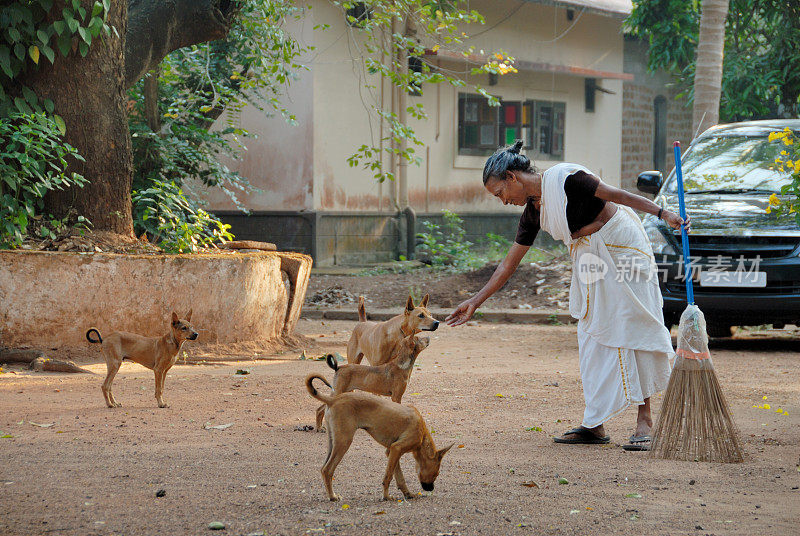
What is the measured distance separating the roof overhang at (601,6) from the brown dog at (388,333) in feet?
46.9

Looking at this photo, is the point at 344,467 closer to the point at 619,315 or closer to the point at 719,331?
the point at 619,315

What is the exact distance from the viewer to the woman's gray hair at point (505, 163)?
16.8ft

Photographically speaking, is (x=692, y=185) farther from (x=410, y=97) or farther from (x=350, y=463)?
(x=410, y=97)

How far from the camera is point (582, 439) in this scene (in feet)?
17.2

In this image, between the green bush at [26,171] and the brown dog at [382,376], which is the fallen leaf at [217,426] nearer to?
the brown dog at [382,376]

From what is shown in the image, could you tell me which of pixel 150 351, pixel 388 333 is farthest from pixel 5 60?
pixel 388 333

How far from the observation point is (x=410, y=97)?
17.9 metres

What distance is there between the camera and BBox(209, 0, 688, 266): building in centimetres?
1608

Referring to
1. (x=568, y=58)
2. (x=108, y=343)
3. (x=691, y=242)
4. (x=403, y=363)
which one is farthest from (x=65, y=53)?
(x=568, y=58)

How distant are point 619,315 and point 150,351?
128 inches

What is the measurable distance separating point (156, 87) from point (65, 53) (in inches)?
117

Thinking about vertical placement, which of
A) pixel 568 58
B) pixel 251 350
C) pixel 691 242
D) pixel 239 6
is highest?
pixel 568 58

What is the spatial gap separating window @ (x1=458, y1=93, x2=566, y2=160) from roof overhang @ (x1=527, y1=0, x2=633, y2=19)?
2.20m

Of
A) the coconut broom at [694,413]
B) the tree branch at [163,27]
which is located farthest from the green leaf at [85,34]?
the coconut broom at [694,413]
